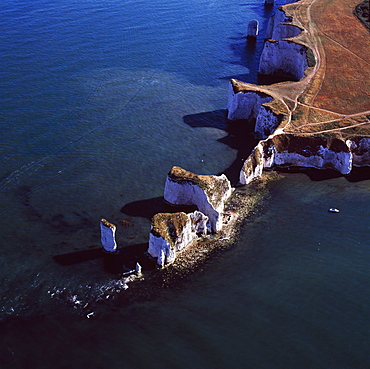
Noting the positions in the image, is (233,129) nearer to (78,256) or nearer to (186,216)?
(186,216)

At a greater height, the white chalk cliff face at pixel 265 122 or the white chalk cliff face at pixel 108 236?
the white chalk cliff face at pixel 265 122

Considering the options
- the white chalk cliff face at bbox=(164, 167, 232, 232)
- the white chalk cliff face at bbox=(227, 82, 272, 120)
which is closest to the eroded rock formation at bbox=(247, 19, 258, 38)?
the white chalk cliff face at bbox=(227, 82, 272, 120)

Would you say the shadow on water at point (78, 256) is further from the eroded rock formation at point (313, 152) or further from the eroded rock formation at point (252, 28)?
the eroded rock formation at point (252, 28)

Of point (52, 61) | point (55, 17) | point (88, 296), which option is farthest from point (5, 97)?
point (88, 296)

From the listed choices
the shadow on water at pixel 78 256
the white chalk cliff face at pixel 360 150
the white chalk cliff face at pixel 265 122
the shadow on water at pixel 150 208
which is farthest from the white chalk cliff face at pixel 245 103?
the shadow on water at pixel 78 256

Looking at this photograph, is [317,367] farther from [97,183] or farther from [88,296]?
[97,183]
